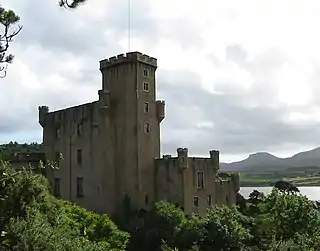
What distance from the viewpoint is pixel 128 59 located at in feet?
143

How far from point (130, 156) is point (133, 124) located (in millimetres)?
2356

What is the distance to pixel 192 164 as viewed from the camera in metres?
43.5

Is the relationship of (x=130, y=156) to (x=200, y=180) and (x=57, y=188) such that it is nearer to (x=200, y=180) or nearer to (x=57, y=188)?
(x=200, y=180)

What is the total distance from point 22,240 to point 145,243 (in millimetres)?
18250

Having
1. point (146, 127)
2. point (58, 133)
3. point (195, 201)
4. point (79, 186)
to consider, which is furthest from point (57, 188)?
point (195, 201)

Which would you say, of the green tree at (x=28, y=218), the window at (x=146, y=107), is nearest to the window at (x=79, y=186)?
the window at (x=146, y=107)

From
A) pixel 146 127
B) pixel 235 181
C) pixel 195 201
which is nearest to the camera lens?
pixel 195 201

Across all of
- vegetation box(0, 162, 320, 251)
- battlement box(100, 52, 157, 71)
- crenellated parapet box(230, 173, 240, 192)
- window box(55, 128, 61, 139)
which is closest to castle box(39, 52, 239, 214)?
battlement box(100, 52, 157, 71)

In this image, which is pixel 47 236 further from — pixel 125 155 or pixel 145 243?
pixel 125 155

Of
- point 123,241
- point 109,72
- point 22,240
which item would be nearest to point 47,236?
point 22,240

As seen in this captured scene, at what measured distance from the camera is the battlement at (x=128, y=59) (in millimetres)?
43562

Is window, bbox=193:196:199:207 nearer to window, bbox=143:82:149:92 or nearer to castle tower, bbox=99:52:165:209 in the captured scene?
castle tower, bbox=99:52:165:209

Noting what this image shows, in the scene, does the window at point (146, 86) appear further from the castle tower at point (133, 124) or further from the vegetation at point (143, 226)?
the vegetation at point (143, 226)

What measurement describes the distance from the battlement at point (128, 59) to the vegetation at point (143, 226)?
34.9 feet
